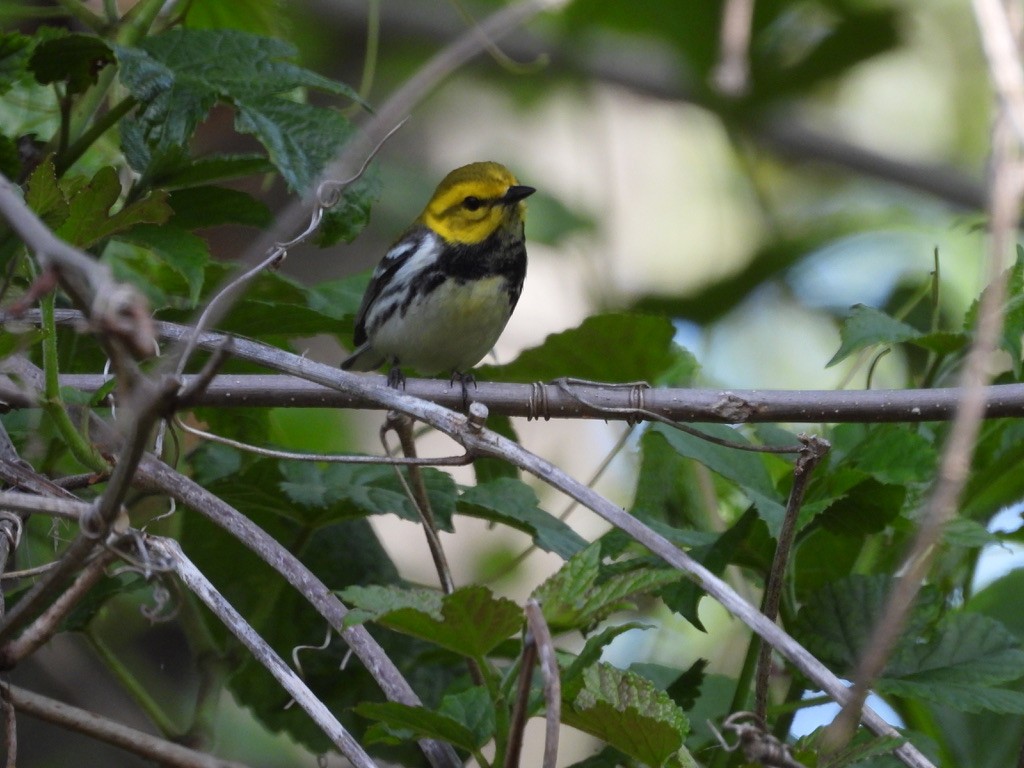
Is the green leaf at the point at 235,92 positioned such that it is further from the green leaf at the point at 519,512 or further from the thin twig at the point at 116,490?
the thin twig at the point at 116,490

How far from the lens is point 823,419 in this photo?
1.68 m

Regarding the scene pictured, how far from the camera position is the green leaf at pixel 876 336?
1.69 meters

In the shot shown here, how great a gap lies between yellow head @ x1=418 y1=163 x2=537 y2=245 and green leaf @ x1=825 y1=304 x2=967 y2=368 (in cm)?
160

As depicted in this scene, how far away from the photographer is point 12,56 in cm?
175

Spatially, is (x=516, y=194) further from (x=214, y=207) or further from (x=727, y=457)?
(x=727, y=457)

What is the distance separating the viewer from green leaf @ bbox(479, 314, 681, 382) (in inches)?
84.8

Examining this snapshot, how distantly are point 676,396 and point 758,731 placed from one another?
590 mm

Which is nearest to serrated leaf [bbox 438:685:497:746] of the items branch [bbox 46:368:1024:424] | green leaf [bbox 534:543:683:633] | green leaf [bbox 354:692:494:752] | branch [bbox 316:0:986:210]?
green leaf [bbox 354:692:494:752]

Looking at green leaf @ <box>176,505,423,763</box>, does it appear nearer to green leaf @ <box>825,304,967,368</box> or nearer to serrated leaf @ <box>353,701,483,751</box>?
serrated leaf @ <box>353,701,483,751</box>

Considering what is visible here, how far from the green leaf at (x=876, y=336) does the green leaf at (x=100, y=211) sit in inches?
35.9

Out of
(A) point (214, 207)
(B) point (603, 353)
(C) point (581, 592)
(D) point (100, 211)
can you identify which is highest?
(B) point (603, 353)

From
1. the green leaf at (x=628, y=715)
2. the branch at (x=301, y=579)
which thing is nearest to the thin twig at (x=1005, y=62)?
the green leaf at (x=628, y=715)

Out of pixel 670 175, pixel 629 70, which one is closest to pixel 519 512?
pixel 629 70

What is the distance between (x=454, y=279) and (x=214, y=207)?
1310 mm
